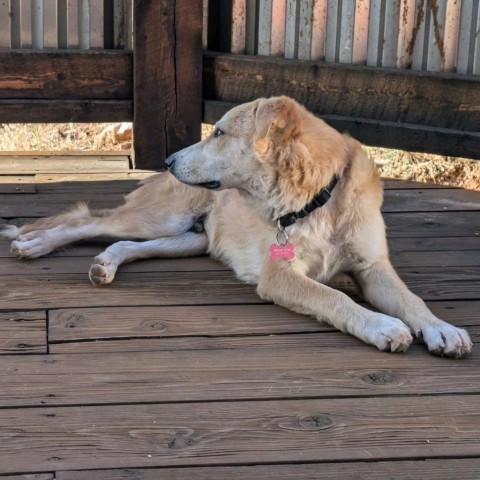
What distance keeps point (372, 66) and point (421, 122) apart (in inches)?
17.8

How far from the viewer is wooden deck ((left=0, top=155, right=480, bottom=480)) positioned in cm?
265

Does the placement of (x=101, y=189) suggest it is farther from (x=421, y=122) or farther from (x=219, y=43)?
(x=421, y=122)

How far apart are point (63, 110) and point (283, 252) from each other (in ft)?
8.28

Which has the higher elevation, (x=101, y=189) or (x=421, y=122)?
(x=421, y=122)

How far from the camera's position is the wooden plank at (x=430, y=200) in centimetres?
544

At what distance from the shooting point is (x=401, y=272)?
14.4 feet

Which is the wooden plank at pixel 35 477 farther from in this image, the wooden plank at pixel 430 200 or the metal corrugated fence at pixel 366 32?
the metal corrugated fence at pixel 366 32

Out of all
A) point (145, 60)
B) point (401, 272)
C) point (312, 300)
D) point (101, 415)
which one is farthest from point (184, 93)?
point (101, 415)

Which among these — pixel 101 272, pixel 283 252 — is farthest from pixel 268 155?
pixel 101 272

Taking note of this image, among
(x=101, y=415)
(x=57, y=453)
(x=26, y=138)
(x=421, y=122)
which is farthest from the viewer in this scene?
(x=26, y=138)

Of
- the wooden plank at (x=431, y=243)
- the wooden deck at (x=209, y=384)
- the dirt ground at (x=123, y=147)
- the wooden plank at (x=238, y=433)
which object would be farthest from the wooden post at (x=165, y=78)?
the wooden plank at (x=238, y=433)

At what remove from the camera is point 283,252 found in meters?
3.96

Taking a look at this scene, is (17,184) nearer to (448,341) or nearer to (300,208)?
(300,208)

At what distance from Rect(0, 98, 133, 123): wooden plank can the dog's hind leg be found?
1.65m
